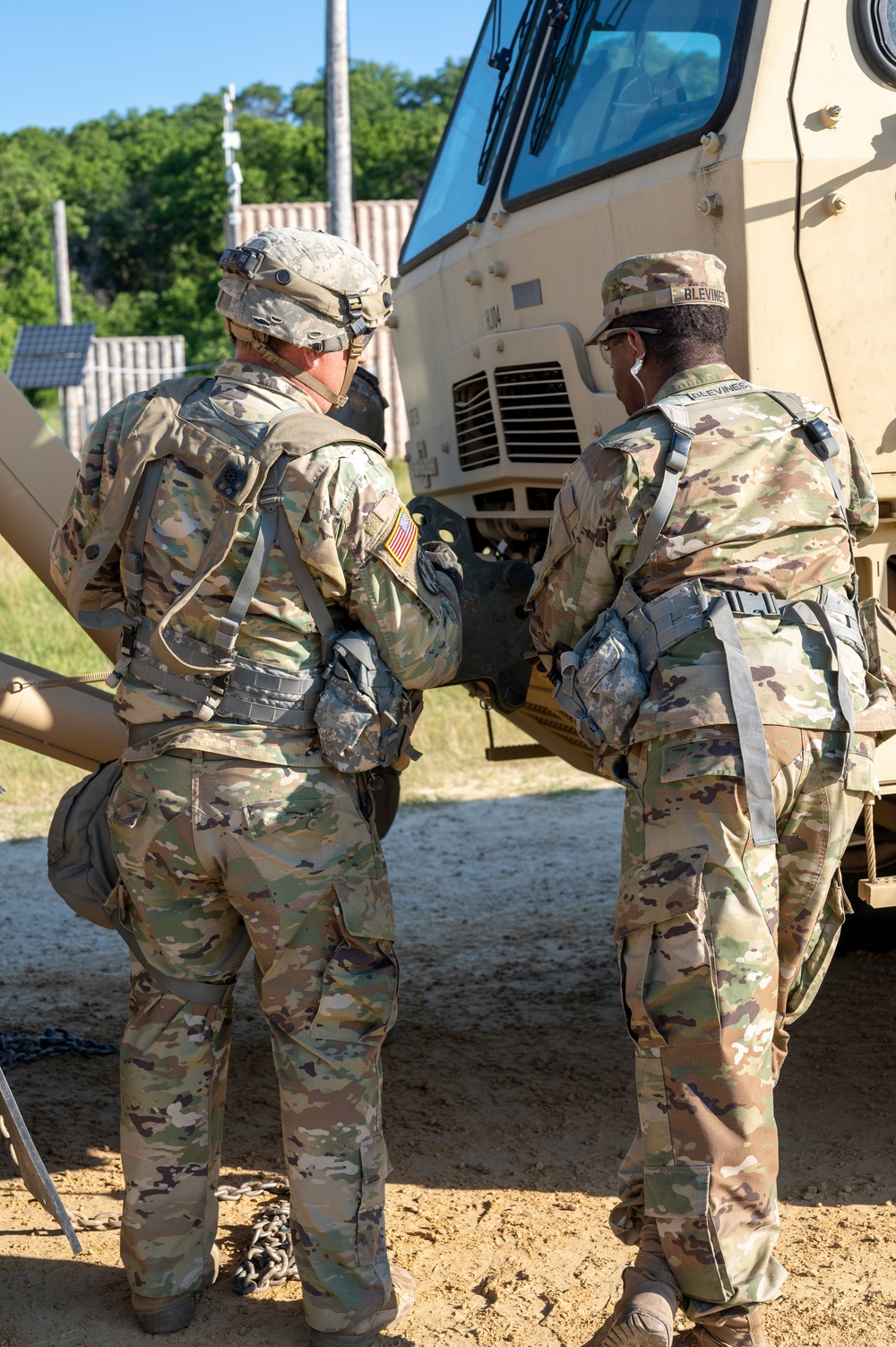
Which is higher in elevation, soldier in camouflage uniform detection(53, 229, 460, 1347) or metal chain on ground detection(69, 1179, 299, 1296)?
soldier in camouflage uniform detection(53, 229, 460, 1347)

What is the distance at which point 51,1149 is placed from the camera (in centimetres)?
407

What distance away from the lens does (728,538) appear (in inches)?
110

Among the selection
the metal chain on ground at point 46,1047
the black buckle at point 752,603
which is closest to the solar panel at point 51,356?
the metal chain on ground at point 46,1047

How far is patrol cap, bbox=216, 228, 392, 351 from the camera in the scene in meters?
2.99

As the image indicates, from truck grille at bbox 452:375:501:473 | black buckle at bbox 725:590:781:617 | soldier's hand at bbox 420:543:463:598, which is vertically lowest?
black buckle at bbox 725:590:781:617

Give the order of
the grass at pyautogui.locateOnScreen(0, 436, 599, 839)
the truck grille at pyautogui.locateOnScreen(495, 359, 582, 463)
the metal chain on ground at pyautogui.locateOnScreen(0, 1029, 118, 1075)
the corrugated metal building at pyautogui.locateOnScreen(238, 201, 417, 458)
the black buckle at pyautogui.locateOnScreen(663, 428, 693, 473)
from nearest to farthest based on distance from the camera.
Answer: the black buckle at pyautogui.locateOnScreen(663, 428, 693, 473) < the truck grille at pyautogui.locateOnScreen(495, 359, 582, 463) < the metal chain on ground at pyautogui.locateOnScreen(0, 1029, 118, 1075) < the grass at pyautogui.locateOnScreen(0, 436, 599, 839) < the corrugated metal building at pyautogui.locateOnScreen(238, 201, 417, 458)

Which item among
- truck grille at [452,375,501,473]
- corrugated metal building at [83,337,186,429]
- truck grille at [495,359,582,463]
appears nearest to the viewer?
truck grille at [495,359,582,463]

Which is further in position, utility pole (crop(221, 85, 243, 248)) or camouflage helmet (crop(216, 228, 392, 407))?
utility pole (crop(221, 85, 243, 248))

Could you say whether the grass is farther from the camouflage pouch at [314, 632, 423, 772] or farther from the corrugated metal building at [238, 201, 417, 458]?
the corrugated metal building at [238, 201, 417, 458]

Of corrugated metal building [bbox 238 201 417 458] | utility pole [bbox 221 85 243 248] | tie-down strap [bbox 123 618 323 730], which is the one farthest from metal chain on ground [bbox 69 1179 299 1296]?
corrugated metal building [bbox 238 201 417 458]

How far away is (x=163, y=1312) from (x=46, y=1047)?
5.94ft

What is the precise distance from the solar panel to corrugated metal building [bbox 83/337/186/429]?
5730mm

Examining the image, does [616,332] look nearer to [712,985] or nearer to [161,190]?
[712,985]

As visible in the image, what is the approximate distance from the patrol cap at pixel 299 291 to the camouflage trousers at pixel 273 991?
880 mm
